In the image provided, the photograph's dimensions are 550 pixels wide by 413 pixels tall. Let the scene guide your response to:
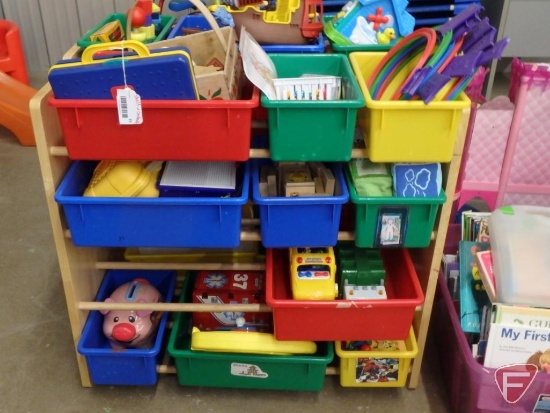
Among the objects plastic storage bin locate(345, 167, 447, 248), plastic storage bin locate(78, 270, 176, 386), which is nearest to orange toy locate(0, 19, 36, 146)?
plastic storage bin locate(78, 270, 176, 386)

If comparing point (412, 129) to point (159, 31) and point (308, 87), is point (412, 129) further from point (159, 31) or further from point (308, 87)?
point (159, 31)

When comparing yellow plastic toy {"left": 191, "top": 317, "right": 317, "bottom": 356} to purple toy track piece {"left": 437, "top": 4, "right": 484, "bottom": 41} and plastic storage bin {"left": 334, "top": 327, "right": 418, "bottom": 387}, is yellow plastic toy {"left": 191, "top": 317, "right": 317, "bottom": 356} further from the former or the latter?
purple toy track piece {"left": 437, "top": 4, "right": 484, "bottom": 41}

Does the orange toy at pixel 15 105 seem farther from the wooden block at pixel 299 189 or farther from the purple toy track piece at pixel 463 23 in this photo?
the purple toy track piece at pixel 463 23

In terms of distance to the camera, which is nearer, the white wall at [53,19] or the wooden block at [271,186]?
the wooden block at [271,186]

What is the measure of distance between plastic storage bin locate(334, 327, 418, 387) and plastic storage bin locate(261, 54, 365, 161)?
19.2 inches

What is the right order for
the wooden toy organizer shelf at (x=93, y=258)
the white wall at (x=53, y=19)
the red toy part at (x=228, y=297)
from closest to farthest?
the wooden toy organizer shelf at (x=93, y=258) → the red toy part at (x=228, y=297) → the white wall at (x=53, y=19)

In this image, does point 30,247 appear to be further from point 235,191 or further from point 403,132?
point 403,132

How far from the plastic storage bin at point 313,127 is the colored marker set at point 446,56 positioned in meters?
0.10

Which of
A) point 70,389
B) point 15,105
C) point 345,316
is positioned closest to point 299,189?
point 345,316

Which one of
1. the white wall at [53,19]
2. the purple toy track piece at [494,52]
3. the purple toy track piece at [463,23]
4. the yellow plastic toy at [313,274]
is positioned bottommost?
the yellow plastic toy at [313,274]

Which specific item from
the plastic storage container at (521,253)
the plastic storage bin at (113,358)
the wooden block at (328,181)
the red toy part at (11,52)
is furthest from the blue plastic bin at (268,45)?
the red toy part at (11,52)

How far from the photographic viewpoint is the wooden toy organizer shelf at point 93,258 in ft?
3.67

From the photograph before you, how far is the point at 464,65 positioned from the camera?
1.03 meters

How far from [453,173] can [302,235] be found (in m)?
0.33
